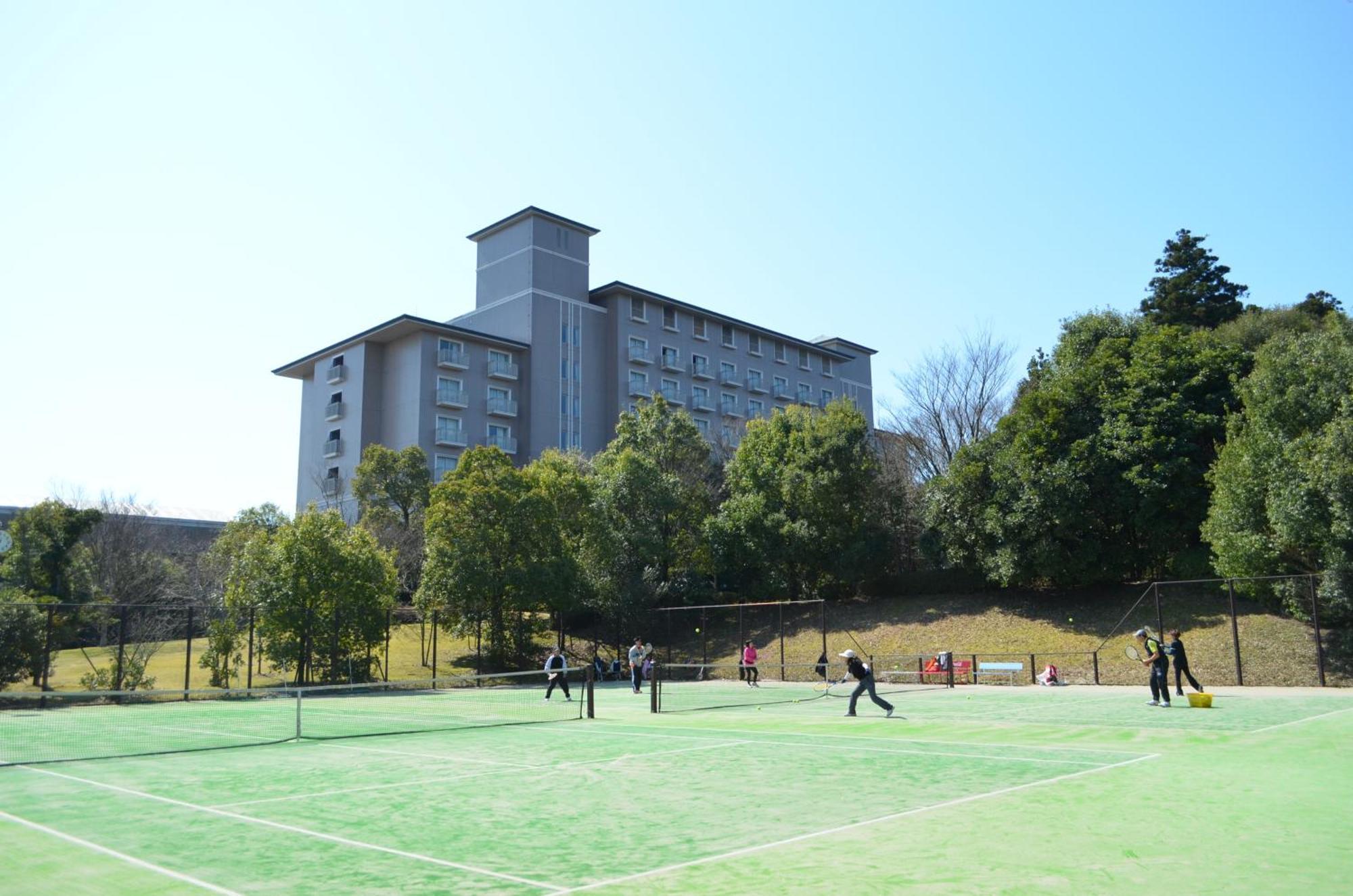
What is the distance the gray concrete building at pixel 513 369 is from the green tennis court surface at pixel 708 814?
48985 mm

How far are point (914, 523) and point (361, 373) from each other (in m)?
39.5

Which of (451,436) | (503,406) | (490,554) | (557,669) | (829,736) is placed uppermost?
(503,406)

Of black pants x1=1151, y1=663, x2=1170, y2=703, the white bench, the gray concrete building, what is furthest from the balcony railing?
black pants x1=1151, y1=663, x2=1170, y2=703

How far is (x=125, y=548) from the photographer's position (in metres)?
53.7

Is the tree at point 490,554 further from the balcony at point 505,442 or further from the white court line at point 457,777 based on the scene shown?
the balcony at point 505,442

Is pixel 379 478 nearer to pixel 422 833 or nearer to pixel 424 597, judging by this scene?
pixel 424 597

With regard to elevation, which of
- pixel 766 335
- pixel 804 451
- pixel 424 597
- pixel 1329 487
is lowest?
pixel 424 597

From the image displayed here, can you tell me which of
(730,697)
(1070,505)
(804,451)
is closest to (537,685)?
(730,697)

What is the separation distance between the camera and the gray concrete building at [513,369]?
6681cm

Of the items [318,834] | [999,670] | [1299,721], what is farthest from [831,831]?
[999,670]

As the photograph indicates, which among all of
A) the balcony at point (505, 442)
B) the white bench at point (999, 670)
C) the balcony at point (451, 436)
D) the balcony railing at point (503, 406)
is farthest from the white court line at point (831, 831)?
the balcony railing at point (503, 406)

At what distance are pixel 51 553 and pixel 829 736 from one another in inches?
1656

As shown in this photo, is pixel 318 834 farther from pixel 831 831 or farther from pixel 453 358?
pixel 453 358

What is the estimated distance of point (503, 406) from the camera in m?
69.3
